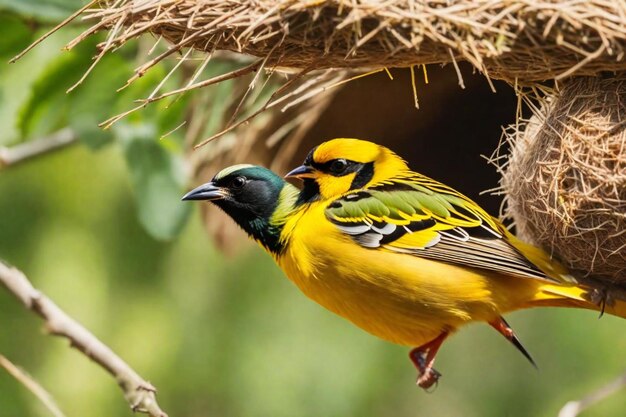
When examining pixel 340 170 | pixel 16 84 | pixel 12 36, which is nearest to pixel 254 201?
pixel 340 170

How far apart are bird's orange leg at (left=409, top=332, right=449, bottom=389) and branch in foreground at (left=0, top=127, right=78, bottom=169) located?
44.1 inches

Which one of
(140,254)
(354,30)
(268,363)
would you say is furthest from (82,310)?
(354,30)

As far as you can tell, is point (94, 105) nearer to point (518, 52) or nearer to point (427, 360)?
point (427, 360)

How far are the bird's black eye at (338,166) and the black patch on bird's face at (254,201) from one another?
0.64 feet

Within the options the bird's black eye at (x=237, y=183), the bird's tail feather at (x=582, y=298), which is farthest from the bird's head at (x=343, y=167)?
the bird's tail feather at (x=582, y=298)

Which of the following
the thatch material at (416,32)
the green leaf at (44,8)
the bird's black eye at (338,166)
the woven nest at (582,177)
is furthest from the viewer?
the green leaf at (44,8)

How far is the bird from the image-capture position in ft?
7.30

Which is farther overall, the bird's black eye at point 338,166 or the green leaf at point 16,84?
the green leaf at point 16,84

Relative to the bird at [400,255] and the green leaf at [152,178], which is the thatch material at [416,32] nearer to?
the bird at [400,255]

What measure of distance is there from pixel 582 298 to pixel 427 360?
351mm

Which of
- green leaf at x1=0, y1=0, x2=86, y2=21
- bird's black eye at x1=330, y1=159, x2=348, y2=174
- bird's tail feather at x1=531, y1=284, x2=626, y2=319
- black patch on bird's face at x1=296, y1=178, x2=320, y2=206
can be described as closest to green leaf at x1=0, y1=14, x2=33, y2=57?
green leaf at x1=0, y1=0, x2=86, y2=21

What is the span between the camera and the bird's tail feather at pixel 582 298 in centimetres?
215

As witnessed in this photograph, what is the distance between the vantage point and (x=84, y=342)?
2031 mm

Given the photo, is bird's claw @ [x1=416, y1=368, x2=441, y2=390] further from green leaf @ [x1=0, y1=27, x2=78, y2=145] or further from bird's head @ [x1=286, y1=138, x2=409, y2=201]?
green leaf @ [x1=0, y1=27, x2=78, y2=145]
